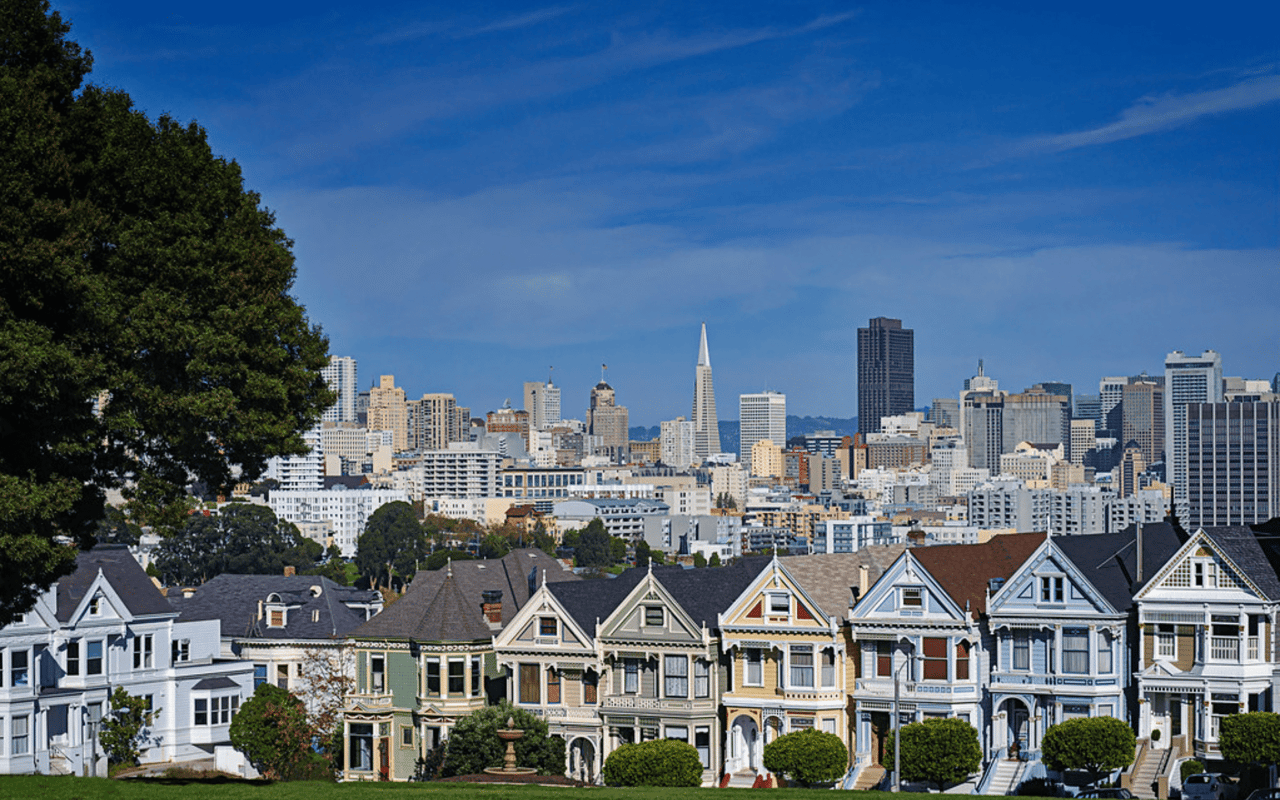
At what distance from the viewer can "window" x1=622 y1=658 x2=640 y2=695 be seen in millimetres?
56000

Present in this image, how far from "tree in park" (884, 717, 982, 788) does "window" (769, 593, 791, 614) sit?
5824 mm

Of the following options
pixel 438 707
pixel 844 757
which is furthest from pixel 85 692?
pixel 844 757

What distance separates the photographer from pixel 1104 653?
50156mm

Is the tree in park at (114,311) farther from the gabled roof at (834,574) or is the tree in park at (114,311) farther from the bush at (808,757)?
the gabled roof at (834,574)

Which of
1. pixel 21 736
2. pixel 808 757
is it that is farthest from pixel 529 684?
pixel 21 736

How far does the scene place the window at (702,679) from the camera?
55125 mm

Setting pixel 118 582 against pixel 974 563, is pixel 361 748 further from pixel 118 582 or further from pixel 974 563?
pixel 974 563

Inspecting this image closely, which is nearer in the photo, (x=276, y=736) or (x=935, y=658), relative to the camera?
(x=935, y=658)

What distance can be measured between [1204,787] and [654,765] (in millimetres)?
15171

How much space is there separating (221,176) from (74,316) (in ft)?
11.5

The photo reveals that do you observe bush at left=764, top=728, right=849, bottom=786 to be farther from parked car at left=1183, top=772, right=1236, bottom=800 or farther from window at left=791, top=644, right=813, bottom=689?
parked car at left=1183, top=772, right=1236, bottom=800

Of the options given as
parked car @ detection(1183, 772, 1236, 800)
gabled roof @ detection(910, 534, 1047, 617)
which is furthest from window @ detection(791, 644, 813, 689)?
parked car @ detection(1183, 772, 1236, 800)

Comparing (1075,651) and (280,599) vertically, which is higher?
(280,599)

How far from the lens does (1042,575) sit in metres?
50.8
